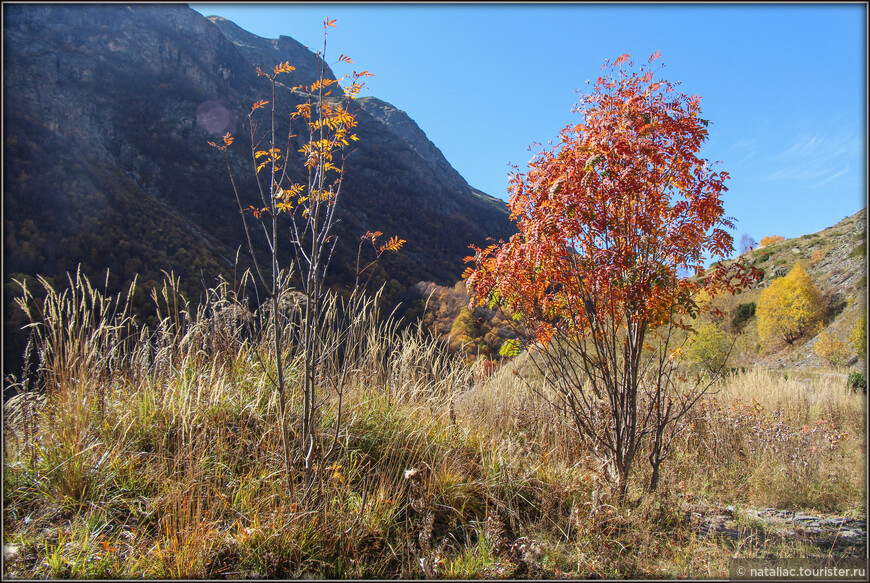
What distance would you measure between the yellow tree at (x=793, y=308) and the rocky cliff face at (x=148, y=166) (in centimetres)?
2330

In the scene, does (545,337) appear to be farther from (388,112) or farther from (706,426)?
(388,112)

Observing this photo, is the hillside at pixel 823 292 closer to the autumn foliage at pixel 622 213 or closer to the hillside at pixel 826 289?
the hillside at pixel 826 289

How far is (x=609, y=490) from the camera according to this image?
8.88ft

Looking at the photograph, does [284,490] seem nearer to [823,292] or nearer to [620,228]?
[620,228]

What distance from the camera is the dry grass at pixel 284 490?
77.7 inches

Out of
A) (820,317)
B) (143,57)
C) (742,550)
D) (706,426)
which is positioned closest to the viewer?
(742,550)

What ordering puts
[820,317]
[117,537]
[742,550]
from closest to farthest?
[117,537], [742,550], [820,317]

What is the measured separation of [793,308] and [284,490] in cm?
3115

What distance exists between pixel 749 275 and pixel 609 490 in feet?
5.29

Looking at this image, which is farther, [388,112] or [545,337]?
[388,112]

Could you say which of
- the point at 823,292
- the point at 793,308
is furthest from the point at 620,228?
the point at 823,292

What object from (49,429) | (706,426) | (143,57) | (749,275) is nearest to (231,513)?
(49,429)

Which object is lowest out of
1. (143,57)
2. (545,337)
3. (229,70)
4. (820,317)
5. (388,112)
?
(545,337)

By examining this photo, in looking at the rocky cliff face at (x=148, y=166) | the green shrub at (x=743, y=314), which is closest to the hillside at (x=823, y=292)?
the green shrub at (x=743, y=314)
